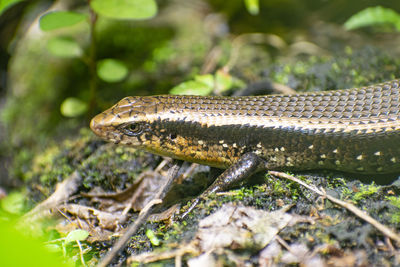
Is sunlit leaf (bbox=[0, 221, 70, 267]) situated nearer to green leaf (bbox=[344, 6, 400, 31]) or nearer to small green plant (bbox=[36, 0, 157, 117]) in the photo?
small green plant (bbox=[36, 0, 157, 117])

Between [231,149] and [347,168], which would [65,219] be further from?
[347,168]

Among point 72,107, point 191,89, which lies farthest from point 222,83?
point 72,107

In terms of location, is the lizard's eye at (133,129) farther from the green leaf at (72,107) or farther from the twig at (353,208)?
the green leaf at (72,107)

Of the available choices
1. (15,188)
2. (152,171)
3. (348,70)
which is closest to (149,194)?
(152,171)

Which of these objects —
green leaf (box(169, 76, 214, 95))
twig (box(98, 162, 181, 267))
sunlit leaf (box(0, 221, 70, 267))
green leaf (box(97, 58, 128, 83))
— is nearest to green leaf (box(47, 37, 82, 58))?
green leaf (box(97, 58, 128, 83))

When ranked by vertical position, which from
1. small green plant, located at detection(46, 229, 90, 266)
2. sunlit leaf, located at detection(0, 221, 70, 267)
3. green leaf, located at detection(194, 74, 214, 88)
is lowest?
small green plant, located at detection(46, 229, 90, 266)

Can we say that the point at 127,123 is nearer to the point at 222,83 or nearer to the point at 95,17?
the point at 222,83

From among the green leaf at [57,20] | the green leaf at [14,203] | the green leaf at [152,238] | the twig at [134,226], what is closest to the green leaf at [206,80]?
the twig at [134,226]
